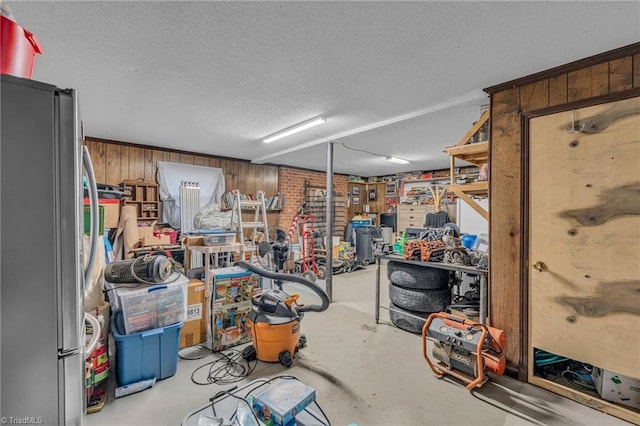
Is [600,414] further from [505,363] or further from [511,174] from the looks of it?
[511,174]

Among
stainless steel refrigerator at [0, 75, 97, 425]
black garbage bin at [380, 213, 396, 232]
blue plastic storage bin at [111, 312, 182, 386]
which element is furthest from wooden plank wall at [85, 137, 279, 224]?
stainless steel refrigerator at [0, 75, 97, 425]

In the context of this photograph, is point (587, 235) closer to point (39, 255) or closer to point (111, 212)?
point (39, 255)

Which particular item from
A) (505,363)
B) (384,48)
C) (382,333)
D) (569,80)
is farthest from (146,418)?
(569,80)

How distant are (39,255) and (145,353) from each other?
65.8 inches

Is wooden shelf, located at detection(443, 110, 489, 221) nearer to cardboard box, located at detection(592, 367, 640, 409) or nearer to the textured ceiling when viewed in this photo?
the textured ceiling

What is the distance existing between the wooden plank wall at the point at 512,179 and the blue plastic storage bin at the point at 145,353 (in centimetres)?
276

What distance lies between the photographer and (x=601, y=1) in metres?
1.43

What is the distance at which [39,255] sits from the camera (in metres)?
0.84

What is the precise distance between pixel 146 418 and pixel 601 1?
3.58 meters

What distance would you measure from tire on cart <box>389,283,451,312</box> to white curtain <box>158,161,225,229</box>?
407 cm

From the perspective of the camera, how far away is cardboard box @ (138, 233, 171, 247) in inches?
169

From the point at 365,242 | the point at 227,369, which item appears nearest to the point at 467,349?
the point at 227,369

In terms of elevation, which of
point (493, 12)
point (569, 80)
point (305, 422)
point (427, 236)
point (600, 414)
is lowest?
point (600, 414)

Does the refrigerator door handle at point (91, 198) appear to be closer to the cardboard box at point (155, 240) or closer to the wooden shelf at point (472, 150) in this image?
the wooden shelf at point (472, 150)
